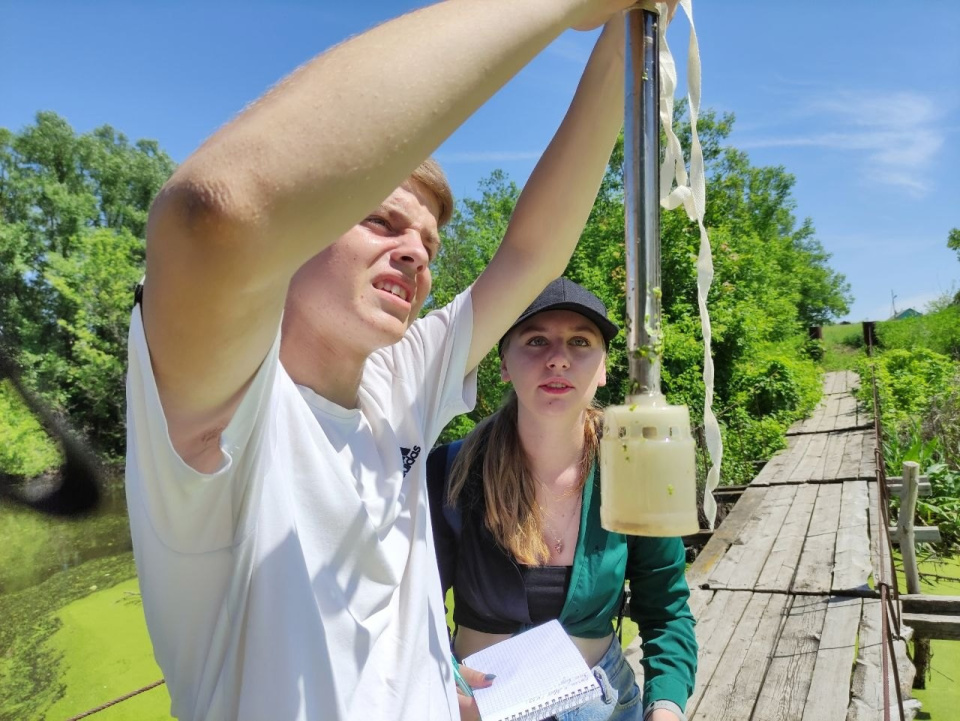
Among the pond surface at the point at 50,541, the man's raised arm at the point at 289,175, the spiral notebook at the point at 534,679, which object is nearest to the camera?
the man's raised arm at the point at 289,175

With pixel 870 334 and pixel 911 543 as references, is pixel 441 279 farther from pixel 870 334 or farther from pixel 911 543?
pixel 870 334

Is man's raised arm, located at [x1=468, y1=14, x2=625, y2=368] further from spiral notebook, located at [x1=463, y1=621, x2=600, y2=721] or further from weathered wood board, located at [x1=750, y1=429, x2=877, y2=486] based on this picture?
weathered wood board, located at [x1=750, y1=429, x2=877, y2=486]

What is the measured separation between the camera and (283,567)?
781mm

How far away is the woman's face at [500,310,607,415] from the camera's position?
1.96m

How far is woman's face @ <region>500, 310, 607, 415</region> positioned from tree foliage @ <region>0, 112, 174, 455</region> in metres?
17.0

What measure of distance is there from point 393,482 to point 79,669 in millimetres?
8585

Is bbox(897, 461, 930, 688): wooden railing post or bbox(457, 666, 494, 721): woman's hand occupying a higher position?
bbox(457, 666, 494, 721): woman's hand

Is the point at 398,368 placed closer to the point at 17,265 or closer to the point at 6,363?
the point at 6,363

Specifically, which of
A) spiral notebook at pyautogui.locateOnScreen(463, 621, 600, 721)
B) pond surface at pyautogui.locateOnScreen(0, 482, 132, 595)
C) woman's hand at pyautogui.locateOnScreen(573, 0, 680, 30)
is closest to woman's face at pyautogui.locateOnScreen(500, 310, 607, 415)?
spiral notebook at pyautogui.locateOnScreen(463, 621, 600, 721)

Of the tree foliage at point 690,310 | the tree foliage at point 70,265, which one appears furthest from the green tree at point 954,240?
the tree foliage at point 70,265

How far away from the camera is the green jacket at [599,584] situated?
171 centimetres

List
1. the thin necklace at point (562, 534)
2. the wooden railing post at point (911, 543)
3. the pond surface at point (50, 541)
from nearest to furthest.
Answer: the thin necklace at point (562, 534), the wooden railing post at point (911, 543), the pond surface at point (50, 541)

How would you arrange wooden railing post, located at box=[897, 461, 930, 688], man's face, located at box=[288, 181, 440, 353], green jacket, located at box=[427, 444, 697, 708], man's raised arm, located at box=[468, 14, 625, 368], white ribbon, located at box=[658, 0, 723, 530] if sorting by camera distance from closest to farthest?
white ribbon, located at box=[658, 0, 723, 530] → man's face, located at box=[288, 181, 440, 353] → man's raised arm, located at box=[468, 14, 625, 368] → green jacket, located at box=[427, 444, 697, 708] → wooden railing post, located at box=[897, 461, 930, 688]

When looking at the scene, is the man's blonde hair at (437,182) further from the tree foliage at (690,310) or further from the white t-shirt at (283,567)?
the tree foliage at (690,310)
